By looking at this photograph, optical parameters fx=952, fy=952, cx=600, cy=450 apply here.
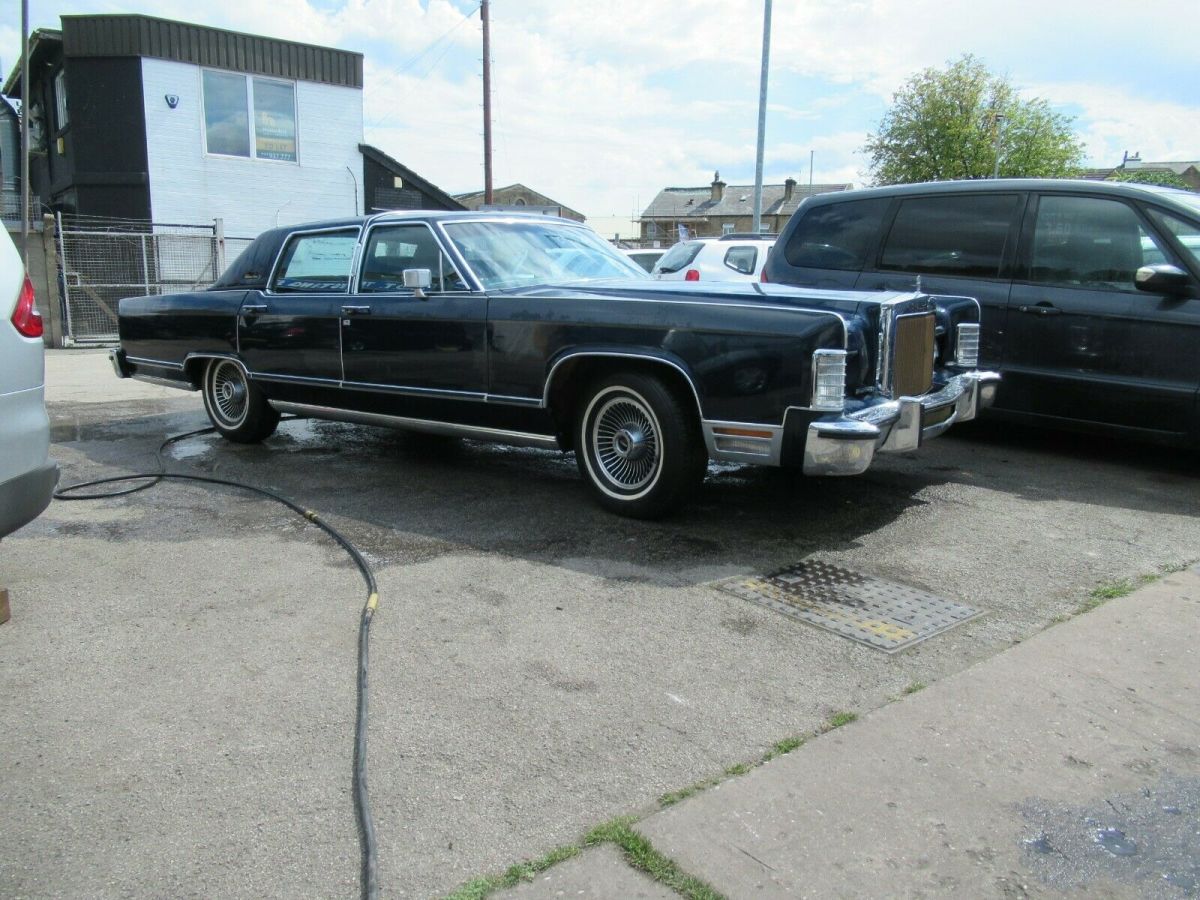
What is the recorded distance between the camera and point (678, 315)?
4.64 metres

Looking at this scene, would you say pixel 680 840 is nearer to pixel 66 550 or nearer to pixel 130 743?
pixel 130 743

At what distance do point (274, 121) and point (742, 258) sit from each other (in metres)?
13.8

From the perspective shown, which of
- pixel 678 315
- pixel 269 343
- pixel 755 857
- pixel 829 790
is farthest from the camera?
pixel 269 343

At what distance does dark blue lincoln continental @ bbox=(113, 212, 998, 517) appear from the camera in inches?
175

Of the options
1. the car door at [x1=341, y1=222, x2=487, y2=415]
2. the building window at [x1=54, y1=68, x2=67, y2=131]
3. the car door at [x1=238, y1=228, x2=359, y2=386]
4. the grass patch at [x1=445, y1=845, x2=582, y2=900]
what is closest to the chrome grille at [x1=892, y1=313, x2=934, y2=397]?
the car door at [x1=341, y1=222, x2=487, y2=415]

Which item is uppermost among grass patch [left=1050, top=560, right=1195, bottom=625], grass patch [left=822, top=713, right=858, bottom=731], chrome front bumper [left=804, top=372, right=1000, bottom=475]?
chrome front bumper [left=804, top=372, right=1000, bottom=475]

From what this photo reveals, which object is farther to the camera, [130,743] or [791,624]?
[791,624]

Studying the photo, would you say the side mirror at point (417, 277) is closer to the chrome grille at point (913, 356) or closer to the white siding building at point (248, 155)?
the chrome grille at point (913, 356)

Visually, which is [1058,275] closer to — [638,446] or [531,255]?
[638,446]

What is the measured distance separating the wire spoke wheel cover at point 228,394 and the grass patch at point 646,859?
17.8 ft

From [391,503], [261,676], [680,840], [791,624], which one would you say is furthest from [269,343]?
[680,840]

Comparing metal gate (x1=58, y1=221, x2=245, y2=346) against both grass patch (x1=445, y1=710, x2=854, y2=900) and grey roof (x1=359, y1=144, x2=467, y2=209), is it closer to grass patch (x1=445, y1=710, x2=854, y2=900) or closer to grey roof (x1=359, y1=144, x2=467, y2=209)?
grey roof (x1=359, y1=144, x2=467, y2=209)

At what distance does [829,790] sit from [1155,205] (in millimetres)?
5077

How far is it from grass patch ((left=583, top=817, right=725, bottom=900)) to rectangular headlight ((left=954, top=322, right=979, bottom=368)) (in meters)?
4.14
